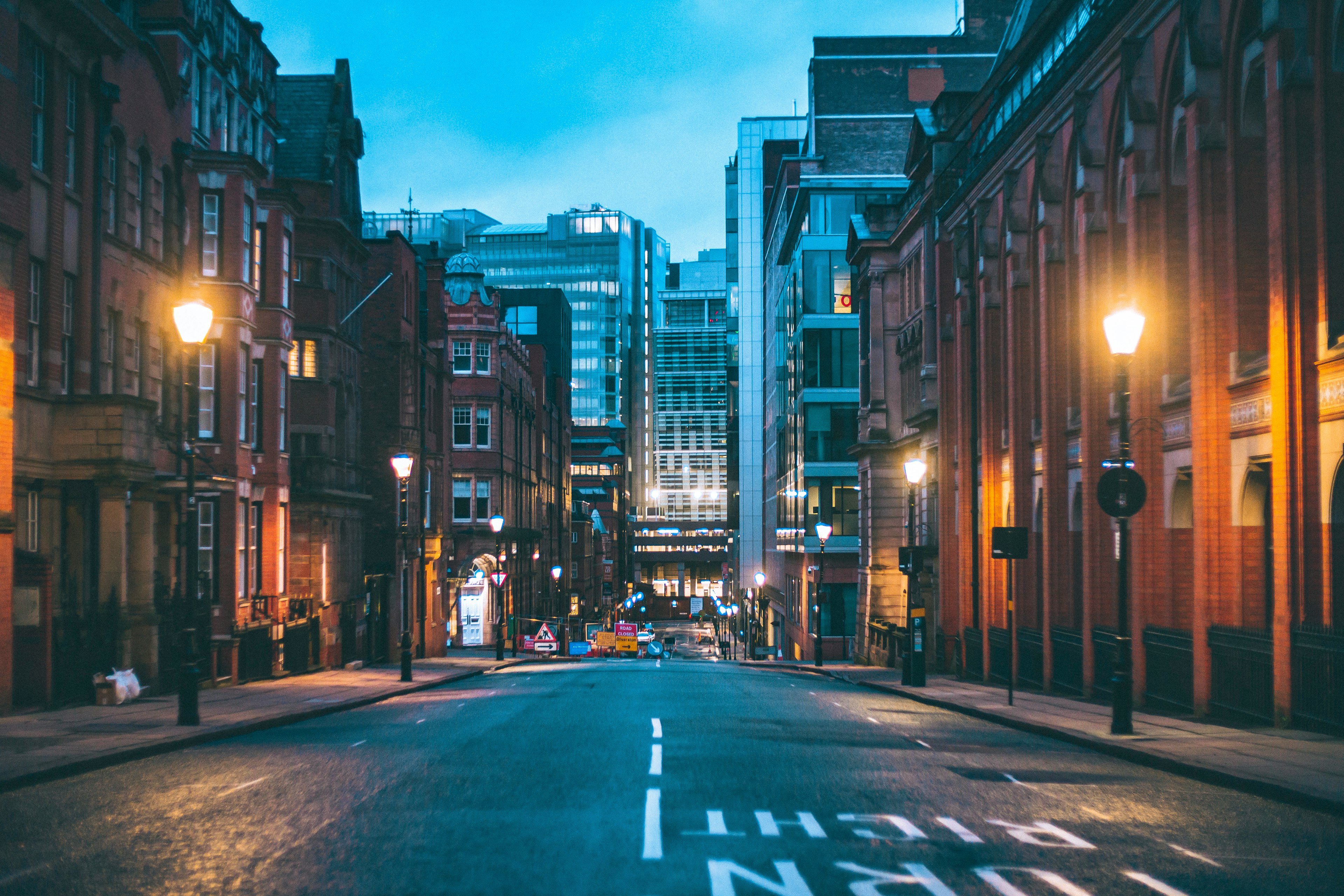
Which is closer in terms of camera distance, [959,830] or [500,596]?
[959,830]

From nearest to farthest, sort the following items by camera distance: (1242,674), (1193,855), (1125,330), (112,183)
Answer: (1193,855) < (1125,330) < (1242,674) < (112,183)

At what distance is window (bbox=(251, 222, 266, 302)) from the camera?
31359 mm

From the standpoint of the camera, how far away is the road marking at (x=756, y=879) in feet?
26.8

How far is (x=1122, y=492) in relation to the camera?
17359mm

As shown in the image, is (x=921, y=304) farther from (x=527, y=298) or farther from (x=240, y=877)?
(x=527, y=298)

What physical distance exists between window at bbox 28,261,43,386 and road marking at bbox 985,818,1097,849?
59.0 feet

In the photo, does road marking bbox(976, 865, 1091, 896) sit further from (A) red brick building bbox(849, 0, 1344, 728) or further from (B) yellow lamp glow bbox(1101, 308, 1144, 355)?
(A) red brick building bbox(849, 0, 1344, 728)

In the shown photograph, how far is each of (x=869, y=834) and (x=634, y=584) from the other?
565ft

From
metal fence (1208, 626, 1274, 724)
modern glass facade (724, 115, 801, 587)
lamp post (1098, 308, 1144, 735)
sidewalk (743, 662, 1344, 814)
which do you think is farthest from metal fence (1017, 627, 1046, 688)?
modern glass facade (724, 115, 801, 587)

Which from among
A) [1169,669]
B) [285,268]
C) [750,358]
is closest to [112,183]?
[285,268]

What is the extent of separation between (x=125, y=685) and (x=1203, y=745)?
18.4m

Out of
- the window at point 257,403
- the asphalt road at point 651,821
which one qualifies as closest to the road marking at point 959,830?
the asphalt road at point 651,821

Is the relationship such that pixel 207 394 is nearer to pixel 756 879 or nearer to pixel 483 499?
pixel 756 879

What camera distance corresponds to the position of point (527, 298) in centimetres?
14312
